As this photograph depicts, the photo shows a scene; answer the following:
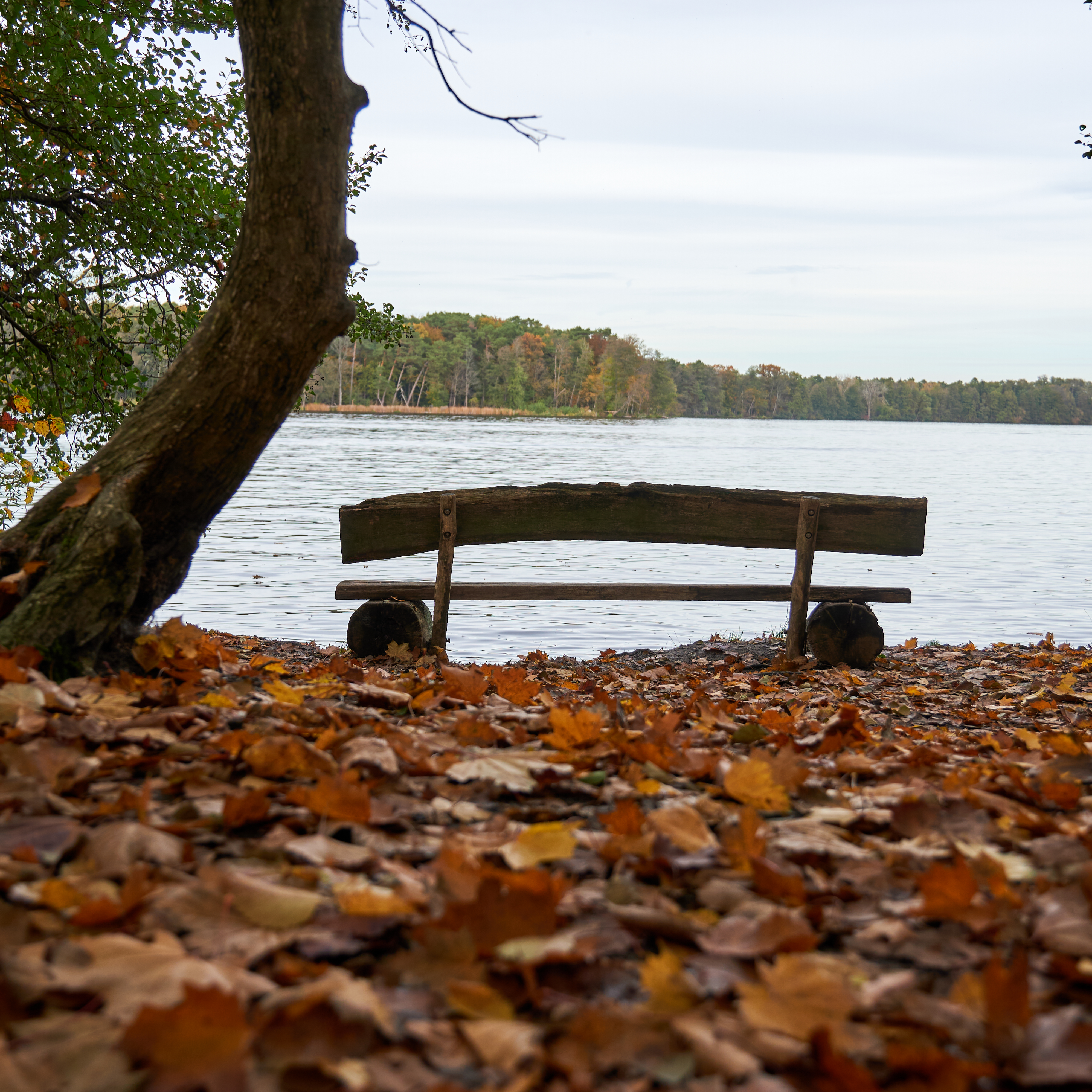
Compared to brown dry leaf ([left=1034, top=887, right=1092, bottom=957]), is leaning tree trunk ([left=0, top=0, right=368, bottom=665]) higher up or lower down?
higher up

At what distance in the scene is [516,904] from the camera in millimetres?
1745

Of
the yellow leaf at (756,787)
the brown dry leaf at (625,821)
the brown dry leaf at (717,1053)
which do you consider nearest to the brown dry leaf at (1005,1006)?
the brown dry leaf at (717,1053)

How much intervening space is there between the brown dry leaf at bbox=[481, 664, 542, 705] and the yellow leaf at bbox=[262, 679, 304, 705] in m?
0.95

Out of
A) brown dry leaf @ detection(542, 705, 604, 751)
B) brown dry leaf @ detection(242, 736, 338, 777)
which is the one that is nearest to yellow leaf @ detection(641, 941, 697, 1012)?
brown dry leaf @ detection(242, 736, 338, 777)

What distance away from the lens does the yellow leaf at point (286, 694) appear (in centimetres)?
349

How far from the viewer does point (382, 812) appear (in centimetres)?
231

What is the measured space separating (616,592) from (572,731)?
4.33 metres

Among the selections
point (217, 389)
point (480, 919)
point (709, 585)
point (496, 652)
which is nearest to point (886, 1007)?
point (480, 919)

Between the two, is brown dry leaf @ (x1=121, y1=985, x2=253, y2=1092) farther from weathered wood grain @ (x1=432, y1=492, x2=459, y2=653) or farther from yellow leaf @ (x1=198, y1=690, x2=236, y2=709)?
weathered wood grain @ (x1=432, y1=492, x2=459, y2=653)

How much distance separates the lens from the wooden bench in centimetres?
682

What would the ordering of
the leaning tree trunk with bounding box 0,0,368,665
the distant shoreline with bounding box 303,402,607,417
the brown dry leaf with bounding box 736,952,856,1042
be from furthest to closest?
the distant shoreline with bounding box 303,402,607,417 → the leaning tree trunk with bounding box 0,0,368,665 → the brown dry leaf with bounding box 736,952,856,1042

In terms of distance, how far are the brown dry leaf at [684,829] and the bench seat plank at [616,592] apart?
15.2ft

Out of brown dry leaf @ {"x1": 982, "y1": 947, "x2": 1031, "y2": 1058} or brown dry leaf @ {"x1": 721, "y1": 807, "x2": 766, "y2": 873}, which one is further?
brown dry leaf @ {"x1": 721, "y1": 807, "x2": 766, "y2": 873}

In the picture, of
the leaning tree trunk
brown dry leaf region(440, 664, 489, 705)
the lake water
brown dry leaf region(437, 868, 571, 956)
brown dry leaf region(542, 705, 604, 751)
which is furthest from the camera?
the lake water
